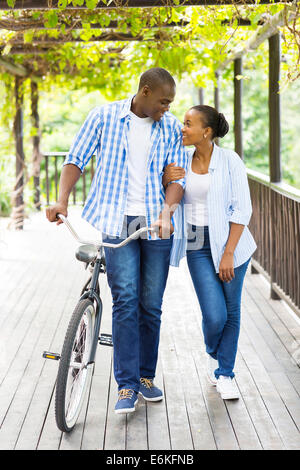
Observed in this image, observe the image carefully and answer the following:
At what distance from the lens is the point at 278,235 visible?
17.2ft

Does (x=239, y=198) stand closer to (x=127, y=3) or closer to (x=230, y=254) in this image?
(x=230, y=254)

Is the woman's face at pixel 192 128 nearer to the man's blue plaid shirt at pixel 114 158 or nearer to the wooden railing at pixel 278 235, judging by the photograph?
the man's blue plaid shirt at pixel 114 158

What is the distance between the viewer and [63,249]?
7.69 m

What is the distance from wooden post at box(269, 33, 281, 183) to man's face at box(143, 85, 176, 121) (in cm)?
227

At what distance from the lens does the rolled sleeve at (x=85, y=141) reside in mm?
3062

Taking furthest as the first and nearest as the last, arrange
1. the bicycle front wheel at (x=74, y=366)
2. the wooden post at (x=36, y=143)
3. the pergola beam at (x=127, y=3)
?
the wooden post at (x=36, y=143), the pergola beam at (x=127, y=3), the bicycle front wheel at (x=74, y=366)

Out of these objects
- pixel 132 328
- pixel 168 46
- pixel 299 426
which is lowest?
pixel 299 426

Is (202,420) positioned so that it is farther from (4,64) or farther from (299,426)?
(4,64)

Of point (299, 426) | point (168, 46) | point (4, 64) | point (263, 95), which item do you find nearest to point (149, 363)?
point (299, 426)

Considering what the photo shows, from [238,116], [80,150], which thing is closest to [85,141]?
[80,150]

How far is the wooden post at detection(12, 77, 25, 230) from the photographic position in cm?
904

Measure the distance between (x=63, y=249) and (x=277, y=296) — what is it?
298 cm

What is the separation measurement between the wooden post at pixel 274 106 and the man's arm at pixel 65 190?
2.44 m

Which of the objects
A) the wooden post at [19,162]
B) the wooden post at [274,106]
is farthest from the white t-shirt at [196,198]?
the wooden post at [19,162]
